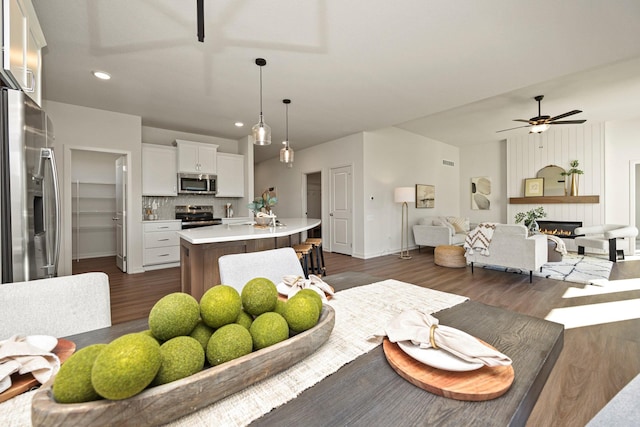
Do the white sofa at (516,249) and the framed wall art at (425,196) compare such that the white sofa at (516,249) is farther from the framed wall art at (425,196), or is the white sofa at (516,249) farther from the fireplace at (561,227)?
the fireplace at (561,227)

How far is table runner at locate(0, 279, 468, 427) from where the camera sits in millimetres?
479

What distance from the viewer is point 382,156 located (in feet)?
19.8

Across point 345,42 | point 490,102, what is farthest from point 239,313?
point 490,102

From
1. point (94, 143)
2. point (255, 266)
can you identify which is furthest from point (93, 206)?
point (255, 266)

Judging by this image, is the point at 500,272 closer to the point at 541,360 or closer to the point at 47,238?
the point at 541,360

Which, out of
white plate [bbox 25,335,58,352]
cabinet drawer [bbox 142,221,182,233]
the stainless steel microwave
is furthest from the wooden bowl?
the stainless steel microwave

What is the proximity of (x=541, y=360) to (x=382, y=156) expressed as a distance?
18.6 ft

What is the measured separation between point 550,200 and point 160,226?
860 cm

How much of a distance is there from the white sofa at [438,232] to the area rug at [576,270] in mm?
1151

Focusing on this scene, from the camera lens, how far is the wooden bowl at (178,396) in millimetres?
367

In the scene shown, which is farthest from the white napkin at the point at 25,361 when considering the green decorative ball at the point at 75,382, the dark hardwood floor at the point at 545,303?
the dark hardwood floor at the point at 545,303

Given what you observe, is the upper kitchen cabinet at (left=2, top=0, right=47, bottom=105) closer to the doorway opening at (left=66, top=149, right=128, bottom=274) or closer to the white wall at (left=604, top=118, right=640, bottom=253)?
the doorway opening at (left=66, top=149, right=128, bottom=274)

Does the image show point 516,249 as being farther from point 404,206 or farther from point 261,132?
point 261,132

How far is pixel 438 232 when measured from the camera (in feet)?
19.4
